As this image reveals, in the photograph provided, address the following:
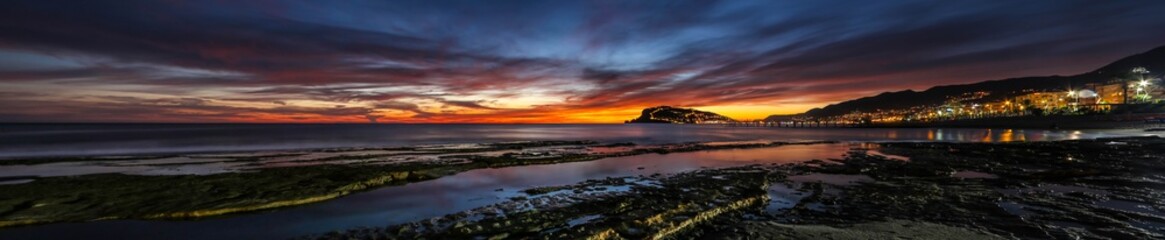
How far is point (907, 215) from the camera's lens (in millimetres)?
10461

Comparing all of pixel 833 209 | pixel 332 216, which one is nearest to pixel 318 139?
pixel 332 216

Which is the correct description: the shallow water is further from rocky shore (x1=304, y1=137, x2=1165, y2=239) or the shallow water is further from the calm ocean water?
the calm ocean water

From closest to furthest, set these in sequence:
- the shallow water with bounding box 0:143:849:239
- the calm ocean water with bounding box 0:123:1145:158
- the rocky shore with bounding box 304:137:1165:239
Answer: the rocky shore with bounding box 304:137:1165:239 < the shallow water with bounding box 0:143:849:239 < the calm ocean water with bounding box 0:123:1145:158

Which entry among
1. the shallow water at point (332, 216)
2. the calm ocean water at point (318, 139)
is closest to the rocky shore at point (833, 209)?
the shallow water at point (332, 216)

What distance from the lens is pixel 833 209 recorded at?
11414 mm

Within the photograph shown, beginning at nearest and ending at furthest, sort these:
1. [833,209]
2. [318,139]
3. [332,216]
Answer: [833,209], [332,216], [318,139]

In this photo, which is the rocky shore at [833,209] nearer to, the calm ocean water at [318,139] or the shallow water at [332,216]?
the shallow water at [332,216]

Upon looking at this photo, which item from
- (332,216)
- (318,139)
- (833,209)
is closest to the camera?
(833,209)

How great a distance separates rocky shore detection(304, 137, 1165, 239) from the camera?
9094 millimetres

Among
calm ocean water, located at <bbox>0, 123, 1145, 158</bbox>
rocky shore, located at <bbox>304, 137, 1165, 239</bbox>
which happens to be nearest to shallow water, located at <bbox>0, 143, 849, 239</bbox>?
rocky shore, located at <bbox>304, 137, 1165, 239</bbox>

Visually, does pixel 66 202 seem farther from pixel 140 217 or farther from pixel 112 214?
pixel 140 217

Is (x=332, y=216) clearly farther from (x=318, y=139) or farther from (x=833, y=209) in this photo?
(x=318, y=139)

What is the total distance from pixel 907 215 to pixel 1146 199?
23.1ft

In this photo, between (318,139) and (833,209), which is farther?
(318,139)
